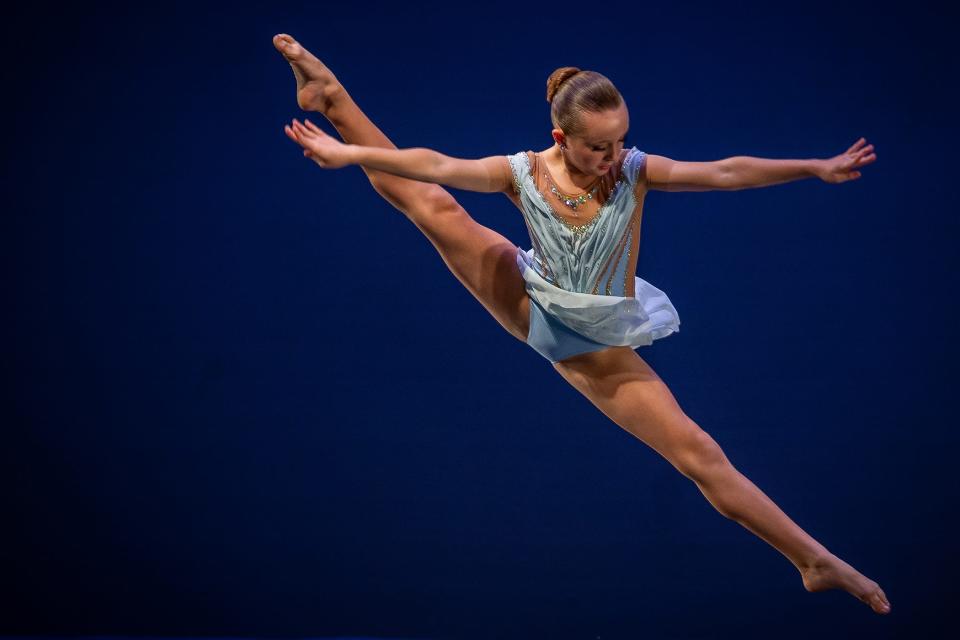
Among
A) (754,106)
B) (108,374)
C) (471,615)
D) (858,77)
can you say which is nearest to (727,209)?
(754,106)

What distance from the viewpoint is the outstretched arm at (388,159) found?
2363 millimetres

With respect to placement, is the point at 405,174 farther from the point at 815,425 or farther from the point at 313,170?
the point at 815,425

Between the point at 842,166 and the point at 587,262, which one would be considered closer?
the point at 842,166

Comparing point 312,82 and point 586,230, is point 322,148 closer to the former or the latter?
point 312,82

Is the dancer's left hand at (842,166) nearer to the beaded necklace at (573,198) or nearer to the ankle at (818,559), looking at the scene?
the beaded necklace at (573,198)

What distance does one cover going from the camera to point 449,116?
3574 millimetres

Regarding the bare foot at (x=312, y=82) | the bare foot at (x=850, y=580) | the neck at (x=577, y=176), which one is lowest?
the bare foot at (x=850, y=580)

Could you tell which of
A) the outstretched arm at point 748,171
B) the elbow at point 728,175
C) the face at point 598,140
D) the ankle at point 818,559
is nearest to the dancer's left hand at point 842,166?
the outstretched arm at point 748,171

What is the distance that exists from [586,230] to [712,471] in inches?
26.8

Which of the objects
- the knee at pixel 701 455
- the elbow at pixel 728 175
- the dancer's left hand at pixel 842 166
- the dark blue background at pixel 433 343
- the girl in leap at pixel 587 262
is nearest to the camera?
the dancer's left hand at pixel 842 166

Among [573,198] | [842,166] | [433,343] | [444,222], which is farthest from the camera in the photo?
[433,343]

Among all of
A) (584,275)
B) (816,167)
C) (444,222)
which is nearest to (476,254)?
(444,222)

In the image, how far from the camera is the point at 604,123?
2459mm

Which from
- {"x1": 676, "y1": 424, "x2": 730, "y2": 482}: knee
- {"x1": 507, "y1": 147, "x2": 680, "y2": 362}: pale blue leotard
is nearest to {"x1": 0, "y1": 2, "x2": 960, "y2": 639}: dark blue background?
{"x1": 507, "y1": 147, "x2": 680, "y2": 362}: pale blue leotard
